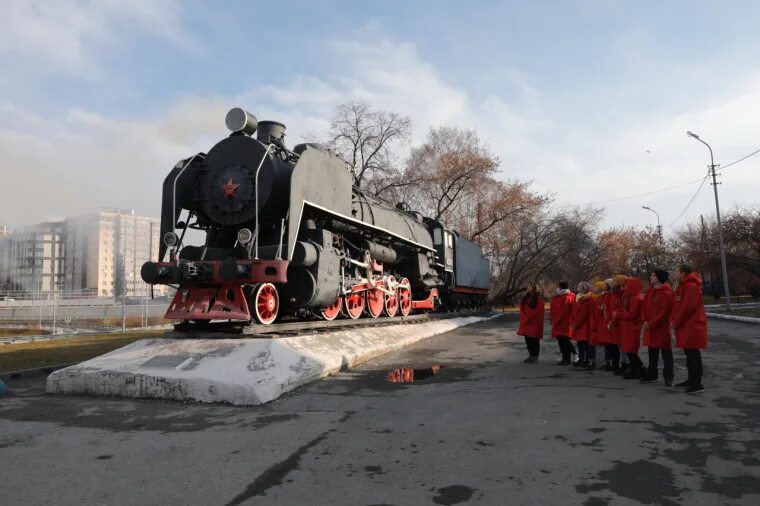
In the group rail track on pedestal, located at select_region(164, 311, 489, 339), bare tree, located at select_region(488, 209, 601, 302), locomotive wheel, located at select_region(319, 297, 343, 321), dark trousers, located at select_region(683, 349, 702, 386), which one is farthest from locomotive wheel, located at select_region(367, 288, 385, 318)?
bare tree, located at select_region(488, 209, 601, 302)

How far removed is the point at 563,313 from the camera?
31.6 feet

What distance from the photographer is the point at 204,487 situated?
11.2 ft

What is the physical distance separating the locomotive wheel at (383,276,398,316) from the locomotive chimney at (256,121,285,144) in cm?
529

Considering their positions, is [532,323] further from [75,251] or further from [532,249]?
[75,251]

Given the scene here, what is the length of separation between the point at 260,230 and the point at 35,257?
6398 cm

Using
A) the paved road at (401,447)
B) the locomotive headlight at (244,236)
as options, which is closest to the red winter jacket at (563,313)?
the paved road at (401,447)

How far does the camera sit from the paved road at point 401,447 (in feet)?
10.8

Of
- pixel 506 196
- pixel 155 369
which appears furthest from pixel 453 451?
pixel 506 196

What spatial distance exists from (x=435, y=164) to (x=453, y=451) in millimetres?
35161

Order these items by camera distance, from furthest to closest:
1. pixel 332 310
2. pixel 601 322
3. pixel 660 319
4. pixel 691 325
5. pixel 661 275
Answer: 1. pixel 332 310
2. pixel 601 322
3. pixel 661 275
4. pixel 660 319
5. pixel 691 325

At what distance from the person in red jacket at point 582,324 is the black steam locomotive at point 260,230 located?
4.37 m

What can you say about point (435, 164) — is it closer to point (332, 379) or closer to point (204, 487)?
point (332, 379)

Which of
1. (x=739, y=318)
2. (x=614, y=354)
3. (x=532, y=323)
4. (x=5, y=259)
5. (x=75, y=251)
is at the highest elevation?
(x=75, y=251)

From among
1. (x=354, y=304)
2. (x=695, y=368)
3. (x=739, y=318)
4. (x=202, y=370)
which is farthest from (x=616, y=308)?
(x=739, y=318)
